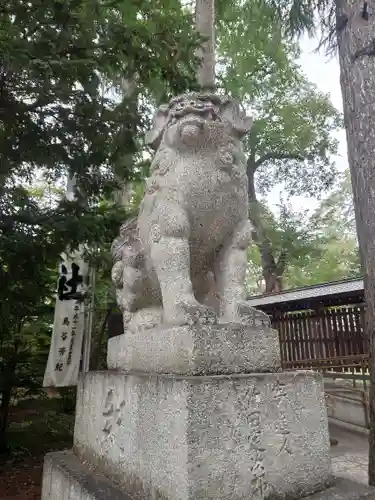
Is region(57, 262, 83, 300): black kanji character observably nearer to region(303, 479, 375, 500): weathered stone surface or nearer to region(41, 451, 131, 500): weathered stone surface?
region(41, 451, 131, 500): weathered stone surface

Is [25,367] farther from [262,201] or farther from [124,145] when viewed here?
[262,201]

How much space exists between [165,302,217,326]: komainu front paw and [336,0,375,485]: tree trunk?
2184 millimetres

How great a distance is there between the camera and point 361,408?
24.4 ft

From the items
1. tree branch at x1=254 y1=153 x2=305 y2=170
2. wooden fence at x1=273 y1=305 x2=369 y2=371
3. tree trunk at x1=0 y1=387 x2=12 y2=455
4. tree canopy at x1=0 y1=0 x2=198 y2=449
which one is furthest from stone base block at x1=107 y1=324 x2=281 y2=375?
tree branch at x1=254 y1=153 x2=305 y2=170

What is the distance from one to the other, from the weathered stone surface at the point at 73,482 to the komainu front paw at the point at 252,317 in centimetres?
91

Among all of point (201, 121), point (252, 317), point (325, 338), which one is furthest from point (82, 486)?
point (325, 338)

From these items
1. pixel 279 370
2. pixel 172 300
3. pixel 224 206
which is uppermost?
pixel 224 206

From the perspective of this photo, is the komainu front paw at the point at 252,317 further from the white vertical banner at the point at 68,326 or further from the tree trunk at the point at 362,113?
the white vertical banner at the point at 68,326

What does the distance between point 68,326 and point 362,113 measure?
4412mm

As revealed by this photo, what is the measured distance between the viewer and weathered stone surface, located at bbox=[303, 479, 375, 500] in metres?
1.67

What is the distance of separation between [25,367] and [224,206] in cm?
513

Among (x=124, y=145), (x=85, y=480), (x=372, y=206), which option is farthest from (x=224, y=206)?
(x=124, y=145)

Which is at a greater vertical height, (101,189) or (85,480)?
(101,189)

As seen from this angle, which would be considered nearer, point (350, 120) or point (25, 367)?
point (350, 120)
